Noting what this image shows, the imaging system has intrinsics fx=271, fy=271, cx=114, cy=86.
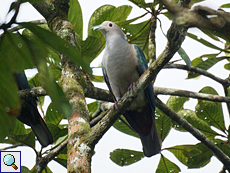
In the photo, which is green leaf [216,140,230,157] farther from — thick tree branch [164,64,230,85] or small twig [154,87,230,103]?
thick tree branch [164,64,230,85]

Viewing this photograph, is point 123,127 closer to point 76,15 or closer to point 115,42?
point 115,42

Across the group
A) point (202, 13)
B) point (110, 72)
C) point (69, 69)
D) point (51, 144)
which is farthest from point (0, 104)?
point (51, 144)

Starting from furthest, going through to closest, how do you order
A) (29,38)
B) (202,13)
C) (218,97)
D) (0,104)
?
(218,97) → (29,38) → (0,104) → (202,13)

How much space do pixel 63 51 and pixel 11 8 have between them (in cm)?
21

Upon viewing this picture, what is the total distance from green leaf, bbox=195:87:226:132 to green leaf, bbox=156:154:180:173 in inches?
30.0

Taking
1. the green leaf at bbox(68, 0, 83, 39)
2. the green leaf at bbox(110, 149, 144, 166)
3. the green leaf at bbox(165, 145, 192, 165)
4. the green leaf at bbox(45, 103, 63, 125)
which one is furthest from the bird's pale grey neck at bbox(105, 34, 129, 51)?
the green leaf at bbox(165, 145, 192, 165)

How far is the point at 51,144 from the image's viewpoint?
354 centimetres

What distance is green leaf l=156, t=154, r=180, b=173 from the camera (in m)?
3.78

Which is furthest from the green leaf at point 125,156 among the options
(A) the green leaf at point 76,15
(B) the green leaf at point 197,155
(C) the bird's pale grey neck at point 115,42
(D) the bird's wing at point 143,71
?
(A) the green leaf at point 76,15

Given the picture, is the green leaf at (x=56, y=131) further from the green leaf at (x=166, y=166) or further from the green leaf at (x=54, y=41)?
the green leaf at (x=54, y=41)

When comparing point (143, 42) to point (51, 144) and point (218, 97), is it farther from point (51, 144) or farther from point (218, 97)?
point (51, 144)

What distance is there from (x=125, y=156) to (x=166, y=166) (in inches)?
23.2

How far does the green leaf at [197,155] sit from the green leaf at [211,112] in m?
0.41

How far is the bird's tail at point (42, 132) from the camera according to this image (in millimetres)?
3416
